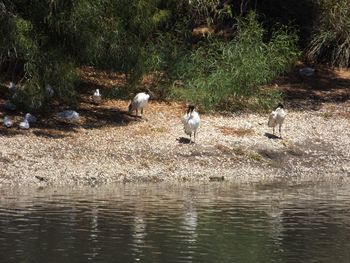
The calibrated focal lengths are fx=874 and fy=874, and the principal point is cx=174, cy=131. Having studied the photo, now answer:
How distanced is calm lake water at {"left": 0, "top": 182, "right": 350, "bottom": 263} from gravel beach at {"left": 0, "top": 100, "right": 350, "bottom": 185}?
136 centimetres

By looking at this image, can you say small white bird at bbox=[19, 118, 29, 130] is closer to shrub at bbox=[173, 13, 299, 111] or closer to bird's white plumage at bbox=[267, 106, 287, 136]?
shrub at bbox=[173, 13, 299, 111]

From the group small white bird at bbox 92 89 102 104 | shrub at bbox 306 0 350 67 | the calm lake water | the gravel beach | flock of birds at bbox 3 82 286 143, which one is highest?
shrub at bbox 306 0 350 67

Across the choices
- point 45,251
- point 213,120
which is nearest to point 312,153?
point 213,120

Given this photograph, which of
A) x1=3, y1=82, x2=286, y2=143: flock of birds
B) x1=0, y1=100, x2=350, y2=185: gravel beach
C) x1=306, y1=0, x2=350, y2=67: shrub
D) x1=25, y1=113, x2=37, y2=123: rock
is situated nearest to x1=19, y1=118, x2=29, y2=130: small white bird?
x1=3, y1=82, x2=286, y2=143: flock of birds

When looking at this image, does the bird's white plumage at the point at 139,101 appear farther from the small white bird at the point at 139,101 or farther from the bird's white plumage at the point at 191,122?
the bird's white plumage at the point at 191,122

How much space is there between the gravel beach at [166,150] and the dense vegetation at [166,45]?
1.10m

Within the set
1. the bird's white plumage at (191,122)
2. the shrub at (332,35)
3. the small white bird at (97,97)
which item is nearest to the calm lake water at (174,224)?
the bird's white plumage at (191,122)

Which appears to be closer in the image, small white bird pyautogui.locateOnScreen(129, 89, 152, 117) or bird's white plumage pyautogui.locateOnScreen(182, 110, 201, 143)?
bird's white plumage pyautogui.locateOnScreen(182, 110, 201, 143)

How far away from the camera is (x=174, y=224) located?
15.6 meters

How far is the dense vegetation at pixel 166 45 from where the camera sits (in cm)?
2391

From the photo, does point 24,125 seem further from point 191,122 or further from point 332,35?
A: point 332,35

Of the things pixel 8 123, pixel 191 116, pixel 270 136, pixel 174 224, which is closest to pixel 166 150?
pixel 191 116

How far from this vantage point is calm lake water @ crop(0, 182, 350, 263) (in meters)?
13.2

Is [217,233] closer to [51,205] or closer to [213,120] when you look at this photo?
[51,205]
